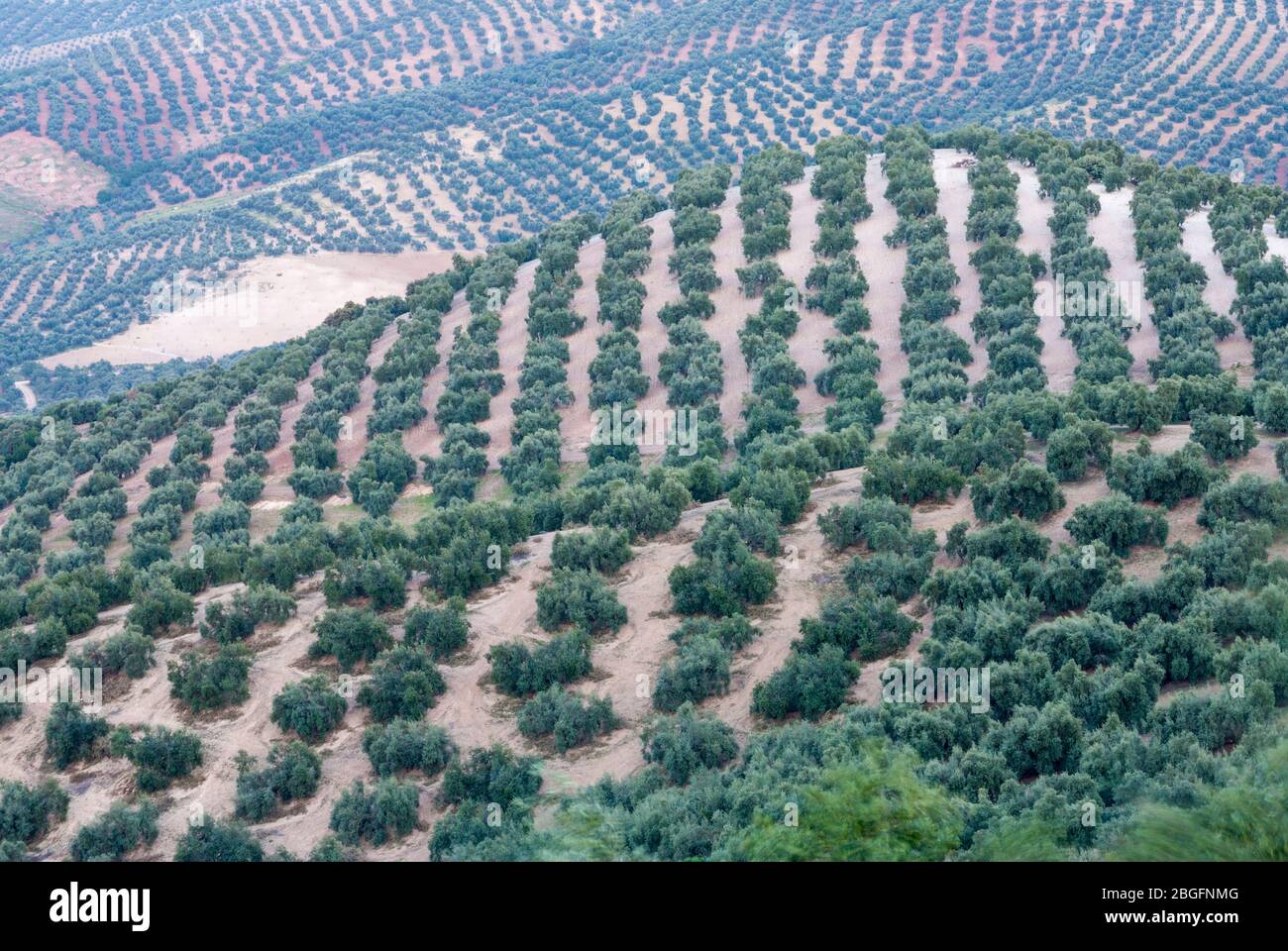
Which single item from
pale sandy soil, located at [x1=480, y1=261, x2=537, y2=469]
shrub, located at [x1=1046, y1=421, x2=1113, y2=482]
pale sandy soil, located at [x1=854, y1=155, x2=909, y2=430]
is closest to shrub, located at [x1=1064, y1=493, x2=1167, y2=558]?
shrub, located at [x1=1046, y1=421, x2=1113, y2=482]

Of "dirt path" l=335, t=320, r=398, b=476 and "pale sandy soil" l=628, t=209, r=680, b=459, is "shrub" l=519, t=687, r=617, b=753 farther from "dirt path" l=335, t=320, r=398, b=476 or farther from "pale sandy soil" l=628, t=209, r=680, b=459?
"dirt path" l=335, t=320, r=398, b=476

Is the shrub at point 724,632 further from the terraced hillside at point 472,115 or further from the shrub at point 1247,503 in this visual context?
the terraced hillside at point 472,115

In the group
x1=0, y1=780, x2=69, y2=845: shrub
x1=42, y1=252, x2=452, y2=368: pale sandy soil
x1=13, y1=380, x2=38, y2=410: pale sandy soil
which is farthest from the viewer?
x1=42, y1=252, x2=452, y2=368: pale sandy soil

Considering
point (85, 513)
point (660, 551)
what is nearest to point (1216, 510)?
point (660, 551)
